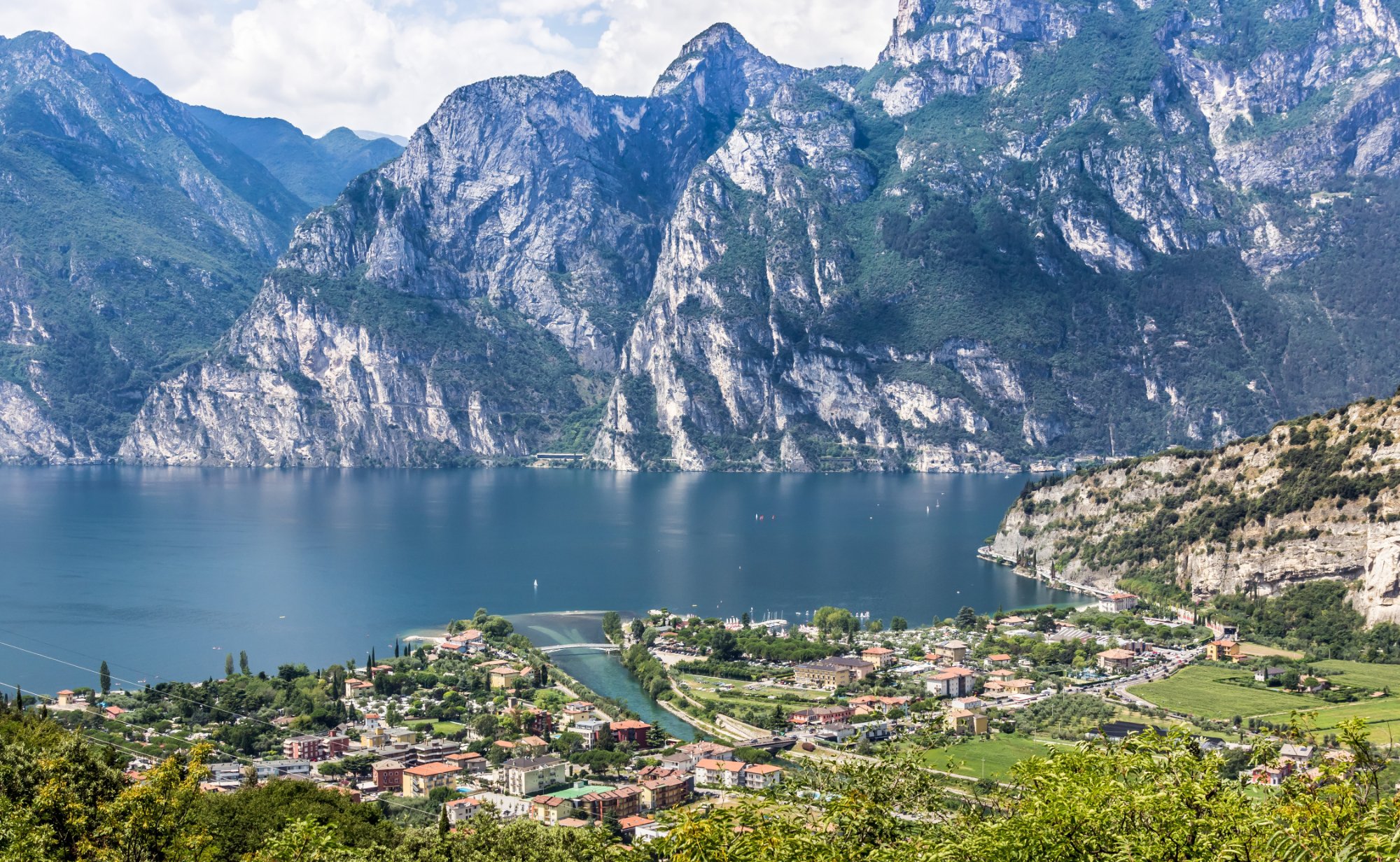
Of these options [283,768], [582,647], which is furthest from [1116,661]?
[283,768]

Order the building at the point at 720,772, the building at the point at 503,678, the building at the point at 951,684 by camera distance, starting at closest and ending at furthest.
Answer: the building at the point at 720,772 → the building at the point at 951,684 → the building at the point at 503,678

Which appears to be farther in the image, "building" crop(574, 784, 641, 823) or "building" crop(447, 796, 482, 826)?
"building" crop(574, 784, 641, 823)

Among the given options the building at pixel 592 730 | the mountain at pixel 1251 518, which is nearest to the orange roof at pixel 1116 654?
the mountain at pixel 1251 518

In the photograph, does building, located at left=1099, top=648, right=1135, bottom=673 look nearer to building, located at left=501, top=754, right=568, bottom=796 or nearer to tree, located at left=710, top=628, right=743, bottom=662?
tree, located at left=710, top=628, right=743, bottom=662

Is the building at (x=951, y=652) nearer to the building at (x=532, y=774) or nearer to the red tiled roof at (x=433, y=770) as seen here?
the building at (x=532, y=774)

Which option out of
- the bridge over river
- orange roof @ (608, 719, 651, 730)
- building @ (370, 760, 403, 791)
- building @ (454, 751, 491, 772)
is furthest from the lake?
building @ (370, 760, 403, 791)

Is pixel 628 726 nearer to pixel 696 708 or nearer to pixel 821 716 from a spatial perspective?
pixel 696 708
